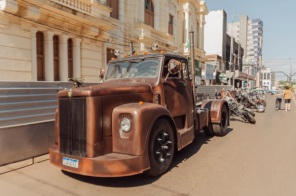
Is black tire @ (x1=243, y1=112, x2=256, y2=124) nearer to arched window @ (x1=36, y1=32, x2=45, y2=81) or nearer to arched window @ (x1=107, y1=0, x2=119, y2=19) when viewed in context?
arched window @ (x1=36, y1=32, x2=45, y2=81)

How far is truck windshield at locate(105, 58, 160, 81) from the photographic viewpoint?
5398 millimetres

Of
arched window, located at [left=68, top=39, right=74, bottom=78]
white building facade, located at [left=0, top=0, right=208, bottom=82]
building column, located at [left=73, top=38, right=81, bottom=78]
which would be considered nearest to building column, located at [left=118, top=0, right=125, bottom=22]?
white building facade, located at [left=0, top=0, right=208, bottom=82]

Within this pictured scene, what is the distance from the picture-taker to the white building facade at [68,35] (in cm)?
967

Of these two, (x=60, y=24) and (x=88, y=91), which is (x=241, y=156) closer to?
(x=88, y=91)

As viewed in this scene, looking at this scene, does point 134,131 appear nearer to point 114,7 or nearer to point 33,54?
point 33,54

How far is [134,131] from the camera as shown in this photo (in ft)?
13.5

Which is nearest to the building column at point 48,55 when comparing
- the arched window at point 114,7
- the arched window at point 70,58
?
the arched window at point 70,58

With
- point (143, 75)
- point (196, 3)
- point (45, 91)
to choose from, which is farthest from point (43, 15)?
point (196, 3)

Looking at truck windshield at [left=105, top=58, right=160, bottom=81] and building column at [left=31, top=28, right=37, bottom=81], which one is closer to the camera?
truck windshield at [left=105, top=58, right=160, bottom=81]

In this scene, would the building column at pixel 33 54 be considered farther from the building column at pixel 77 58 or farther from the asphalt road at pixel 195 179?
the asphalt road at pixel 195 179

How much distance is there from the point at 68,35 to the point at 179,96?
820cm

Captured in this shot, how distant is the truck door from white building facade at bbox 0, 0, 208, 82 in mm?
1450

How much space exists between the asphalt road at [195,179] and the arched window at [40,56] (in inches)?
255

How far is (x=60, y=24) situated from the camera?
37.8 feet
